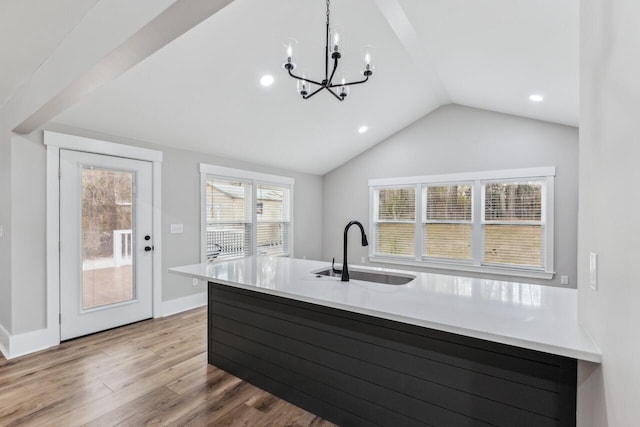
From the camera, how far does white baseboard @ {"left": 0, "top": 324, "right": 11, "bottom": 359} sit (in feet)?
9.76

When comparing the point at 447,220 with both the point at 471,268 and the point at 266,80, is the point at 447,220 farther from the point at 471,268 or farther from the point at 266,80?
the point at 266,80

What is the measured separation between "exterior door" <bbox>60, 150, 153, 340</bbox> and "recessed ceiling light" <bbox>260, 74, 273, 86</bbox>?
1742 millimetres

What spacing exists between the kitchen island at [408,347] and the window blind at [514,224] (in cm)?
331

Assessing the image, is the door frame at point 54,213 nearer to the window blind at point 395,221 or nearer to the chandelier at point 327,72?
the chandelier at point 327,72

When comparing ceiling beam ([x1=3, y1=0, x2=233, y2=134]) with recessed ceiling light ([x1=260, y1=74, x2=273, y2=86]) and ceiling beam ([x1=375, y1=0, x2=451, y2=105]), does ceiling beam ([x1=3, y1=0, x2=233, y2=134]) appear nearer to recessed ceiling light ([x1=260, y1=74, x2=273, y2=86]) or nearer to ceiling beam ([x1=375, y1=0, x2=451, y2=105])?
recessed ceiling light ([x1=260, y1=74, x2=273, y2=86])

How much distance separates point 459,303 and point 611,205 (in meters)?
0.85

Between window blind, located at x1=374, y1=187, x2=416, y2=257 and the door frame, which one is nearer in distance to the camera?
the door frame

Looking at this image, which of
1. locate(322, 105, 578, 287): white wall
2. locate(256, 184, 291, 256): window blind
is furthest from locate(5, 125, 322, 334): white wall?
locate(322, 105, 578, 287): white wall

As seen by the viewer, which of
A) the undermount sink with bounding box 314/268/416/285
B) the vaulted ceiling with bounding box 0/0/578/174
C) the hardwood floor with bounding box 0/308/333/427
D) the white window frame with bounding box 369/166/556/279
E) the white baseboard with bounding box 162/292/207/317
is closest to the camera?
the hardwood floor with bounding box 0/308/333/427

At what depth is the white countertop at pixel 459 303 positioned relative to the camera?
1.20m

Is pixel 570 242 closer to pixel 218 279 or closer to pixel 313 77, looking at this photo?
pixel 313 77

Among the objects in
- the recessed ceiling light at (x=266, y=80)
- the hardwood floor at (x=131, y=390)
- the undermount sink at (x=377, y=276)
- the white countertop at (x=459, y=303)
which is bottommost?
the hardwood floor at (x=131, y=390)

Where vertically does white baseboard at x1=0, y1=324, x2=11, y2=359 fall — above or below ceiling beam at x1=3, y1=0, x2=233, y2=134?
below

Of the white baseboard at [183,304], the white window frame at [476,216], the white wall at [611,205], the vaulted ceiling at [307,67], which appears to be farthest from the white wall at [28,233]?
the white window frame at [476,216]
